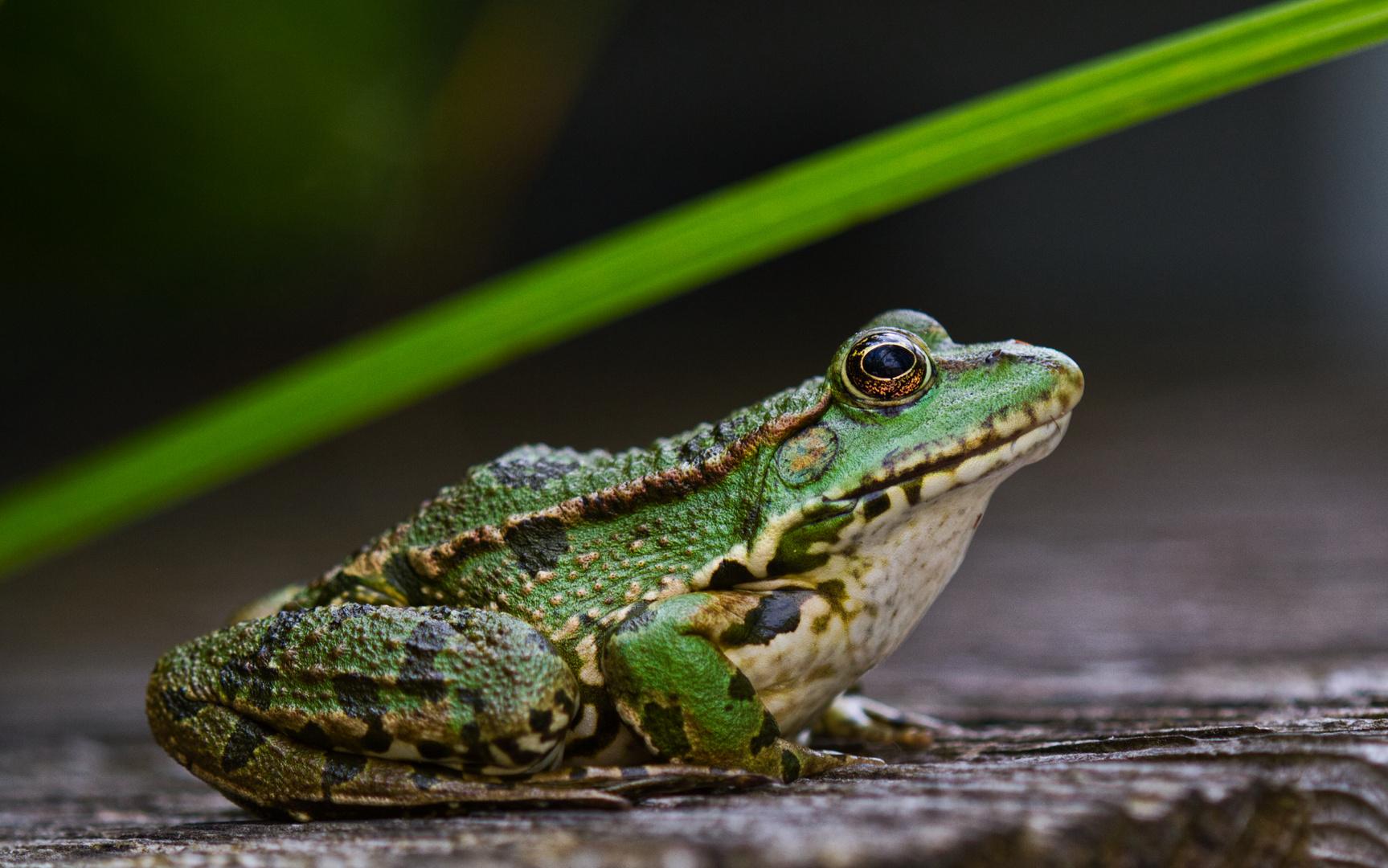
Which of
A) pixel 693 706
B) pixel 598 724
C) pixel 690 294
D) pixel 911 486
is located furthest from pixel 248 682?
pixel 690 294

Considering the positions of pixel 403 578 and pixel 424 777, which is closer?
pixel 424 777

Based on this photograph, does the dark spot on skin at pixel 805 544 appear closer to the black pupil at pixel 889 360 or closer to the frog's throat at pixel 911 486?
the frog's throat at pixel 911 486

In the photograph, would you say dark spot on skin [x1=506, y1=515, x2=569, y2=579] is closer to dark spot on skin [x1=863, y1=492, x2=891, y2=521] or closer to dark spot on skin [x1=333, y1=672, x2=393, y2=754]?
dark spot on skin [x1=333, y1=672, x2=393, y2=754]

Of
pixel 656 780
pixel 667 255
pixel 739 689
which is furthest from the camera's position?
pixel 667 255

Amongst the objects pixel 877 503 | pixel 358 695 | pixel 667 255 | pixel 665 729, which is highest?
pixel 667 255

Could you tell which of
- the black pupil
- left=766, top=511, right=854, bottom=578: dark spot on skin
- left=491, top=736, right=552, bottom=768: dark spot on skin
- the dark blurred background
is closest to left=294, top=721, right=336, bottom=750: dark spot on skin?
left=491, top=736, right=552, bottom=768: dark spot on skin

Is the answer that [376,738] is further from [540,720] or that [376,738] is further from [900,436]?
[900,436]

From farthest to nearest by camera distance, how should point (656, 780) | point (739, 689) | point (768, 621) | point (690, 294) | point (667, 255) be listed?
point (690, 294)
point (667, 255)
point (768, 621)
point (739, 689)
point (656, 780)
